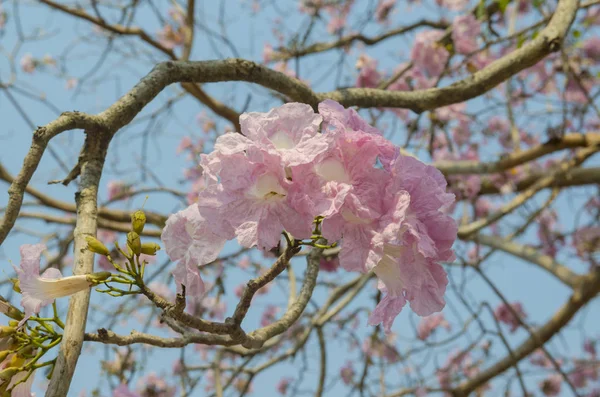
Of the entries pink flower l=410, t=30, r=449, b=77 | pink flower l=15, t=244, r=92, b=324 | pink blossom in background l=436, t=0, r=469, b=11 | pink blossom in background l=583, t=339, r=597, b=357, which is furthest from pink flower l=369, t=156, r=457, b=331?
pink blossom in background l=583, t=339, r=597, b=357

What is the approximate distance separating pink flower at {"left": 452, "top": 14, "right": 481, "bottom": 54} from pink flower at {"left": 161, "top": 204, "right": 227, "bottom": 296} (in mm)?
2836

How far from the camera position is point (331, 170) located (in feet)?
2.81

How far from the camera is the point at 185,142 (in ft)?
17.6

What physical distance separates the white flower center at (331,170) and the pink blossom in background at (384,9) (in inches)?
180

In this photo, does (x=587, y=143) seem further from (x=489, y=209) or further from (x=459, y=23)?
(x=489, y=209)

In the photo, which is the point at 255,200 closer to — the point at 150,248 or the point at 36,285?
the point at 150,248

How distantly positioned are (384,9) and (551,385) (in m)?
3.75

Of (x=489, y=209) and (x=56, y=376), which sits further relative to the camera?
(x=489, y=209)

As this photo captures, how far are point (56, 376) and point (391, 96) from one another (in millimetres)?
1177

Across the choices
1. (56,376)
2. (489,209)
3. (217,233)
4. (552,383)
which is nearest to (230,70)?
(217,233)

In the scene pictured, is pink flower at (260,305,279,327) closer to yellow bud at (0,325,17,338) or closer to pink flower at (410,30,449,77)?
pink flower at (410,30,449,77)

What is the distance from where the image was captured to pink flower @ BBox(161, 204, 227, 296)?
949mm

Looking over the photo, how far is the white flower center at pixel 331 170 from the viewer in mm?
857

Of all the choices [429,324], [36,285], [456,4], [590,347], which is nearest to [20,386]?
[36,285]
